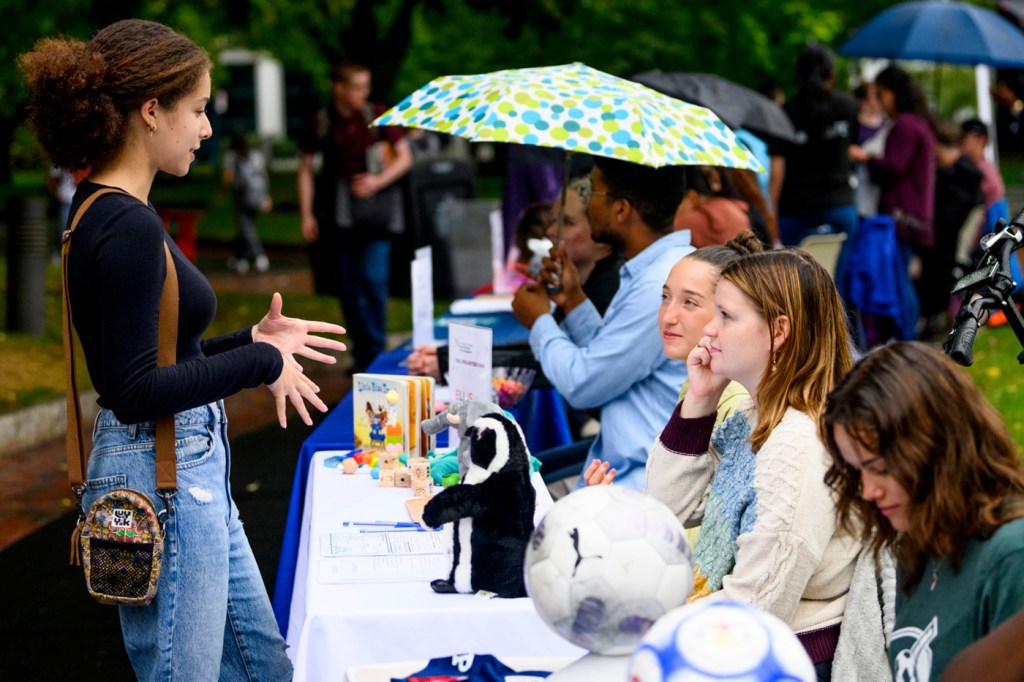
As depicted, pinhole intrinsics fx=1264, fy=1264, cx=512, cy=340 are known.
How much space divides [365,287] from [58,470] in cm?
246

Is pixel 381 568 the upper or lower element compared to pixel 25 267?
upper

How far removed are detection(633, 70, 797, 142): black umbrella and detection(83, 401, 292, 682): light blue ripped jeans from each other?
5970mm

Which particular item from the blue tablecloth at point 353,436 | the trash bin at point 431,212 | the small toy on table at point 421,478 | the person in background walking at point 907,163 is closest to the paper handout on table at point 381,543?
the small toy on table at point 421,478

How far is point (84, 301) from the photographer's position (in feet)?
8.63

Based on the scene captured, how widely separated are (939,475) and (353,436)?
8.19 feet

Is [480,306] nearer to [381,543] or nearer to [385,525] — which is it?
[385,525]

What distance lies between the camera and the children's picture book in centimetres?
385

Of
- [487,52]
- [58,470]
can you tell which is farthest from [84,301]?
[487,52]

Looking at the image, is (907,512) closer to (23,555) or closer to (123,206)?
(123,206)

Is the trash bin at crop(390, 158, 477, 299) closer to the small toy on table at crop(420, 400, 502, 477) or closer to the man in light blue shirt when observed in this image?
A: the man in light blue shirt

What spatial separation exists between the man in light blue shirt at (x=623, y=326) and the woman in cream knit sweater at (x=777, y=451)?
960 millimetres

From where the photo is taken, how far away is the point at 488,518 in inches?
107

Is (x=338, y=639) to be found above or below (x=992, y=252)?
below

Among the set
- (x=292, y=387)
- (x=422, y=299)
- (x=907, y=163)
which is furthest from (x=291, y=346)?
(x=907, y=163)
